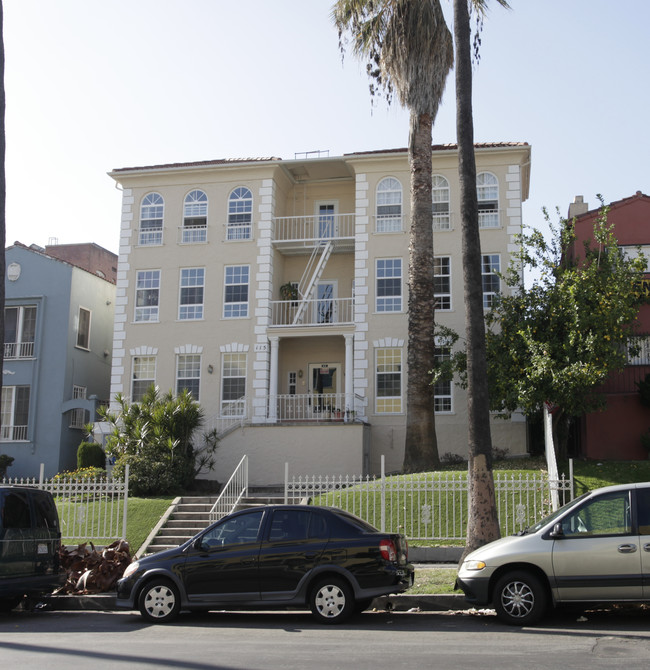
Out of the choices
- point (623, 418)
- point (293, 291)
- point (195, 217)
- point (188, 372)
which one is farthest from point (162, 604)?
point (195, 217)

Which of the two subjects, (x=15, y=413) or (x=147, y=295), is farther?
(x=15, y=413)

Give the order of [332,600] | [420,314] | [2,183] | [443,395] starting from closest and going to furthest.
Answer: [332,600] < [2,183] < [420,314] < [443,395]

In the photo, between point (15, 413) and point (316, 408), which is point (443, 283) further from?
point (15, 413)

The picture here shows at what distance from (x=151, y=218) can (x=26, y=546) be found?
18.1 m

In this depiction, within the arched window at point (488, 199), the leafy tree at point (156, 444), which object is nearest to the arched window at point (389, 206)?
the arched window at point (488, 199)

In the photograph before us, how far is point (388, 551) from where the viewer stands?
9.54m


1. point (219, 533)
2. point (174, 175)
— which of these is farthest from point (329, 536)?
point (174, 175)

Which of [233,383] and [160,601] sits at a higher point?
[233,383]

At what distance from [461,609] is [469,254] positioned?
16.3 ft

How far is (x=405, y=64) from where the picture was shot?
21156mm

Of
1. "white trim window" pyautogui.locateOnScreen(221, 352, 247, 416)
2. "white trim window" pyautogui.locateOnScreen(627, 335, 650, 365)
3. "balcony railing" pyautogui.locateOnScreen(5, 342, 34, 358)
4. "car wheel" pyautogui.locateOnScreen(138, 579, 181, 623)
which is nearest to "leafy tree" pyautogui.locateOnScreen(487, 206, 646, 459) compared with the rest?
"white trim window" pyautogui.locateOnScreen(627, 335, 650, 365)

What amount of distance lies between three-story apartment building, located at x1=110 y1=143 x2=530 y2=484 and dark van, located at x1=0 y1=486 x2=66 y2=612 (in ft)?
38.9

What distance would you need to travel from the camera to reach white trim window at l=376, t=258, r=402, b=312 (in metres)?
25.3

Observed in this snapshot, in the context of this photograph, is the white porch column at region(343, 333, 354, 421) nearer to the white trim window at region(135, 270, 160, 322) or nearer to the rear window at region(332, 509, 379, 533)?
the white trim window at region(135, 270, 160, 322)
